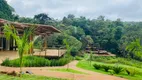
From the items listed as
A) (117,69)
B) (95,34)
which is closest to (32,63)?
(117,69)

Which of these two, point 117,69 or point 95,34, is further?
point 95,34

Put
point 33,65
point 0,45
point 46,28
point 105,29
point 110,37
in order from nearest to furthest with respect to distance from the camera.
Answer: point 33,65 < point 46,28 < point 0,45 < point 110,37 < point 105,29

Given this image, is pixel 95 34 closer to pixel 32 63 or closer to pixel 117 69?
pixel 117 69

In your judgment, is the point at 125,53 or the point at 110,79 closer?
the point at 110,79

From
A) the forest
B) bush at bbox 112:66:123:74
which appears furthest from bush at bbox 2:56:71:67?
the forest

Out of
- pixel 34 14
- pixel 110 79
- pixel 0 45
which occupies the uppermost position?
pixel 34 14

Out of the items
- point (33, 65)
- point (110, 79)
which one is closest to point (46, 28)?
point (33, 65)

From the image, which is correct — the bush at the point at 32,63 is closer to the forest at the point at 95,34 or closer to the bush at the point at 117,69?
the bush at the point at 117,69

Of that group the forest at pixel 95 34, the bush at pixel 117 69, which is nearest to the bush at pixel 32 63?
the bush at pixel 117 69

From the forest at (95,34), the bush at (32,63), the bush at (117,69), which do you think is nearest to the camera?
the bush at (32,63)

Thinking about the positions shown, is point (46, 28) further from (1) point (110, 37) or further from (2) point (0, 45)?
(1) point (110, 37)

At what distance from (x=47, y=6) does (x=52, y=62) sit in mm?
26913

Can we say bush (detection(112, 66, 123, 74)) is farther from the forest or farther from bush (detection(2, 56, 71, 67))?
the forest

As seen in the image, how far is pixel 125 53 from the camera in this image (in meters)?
35.3
